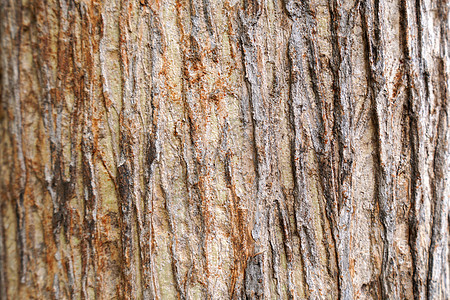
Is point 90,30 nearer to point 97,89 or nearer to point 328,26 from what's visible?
point 97,89

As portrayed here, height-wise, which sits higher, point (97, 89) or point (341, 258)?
point (97, 89)

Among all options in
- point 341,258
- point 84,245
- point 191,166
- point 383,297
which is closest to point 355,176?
point 341,258

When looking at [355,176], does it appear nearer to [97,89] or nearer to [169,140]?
[169,140]

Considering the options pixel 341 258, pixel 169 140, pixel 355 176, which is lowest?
pixel 341 258

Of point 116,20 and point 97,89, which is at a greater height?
point 116,20

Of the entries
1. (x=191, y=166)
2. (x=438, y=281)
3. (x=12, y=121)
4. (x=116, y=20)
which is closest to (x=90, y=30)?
(x=116, y=20)

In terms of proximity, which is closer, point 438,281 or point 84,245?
point 84,245
